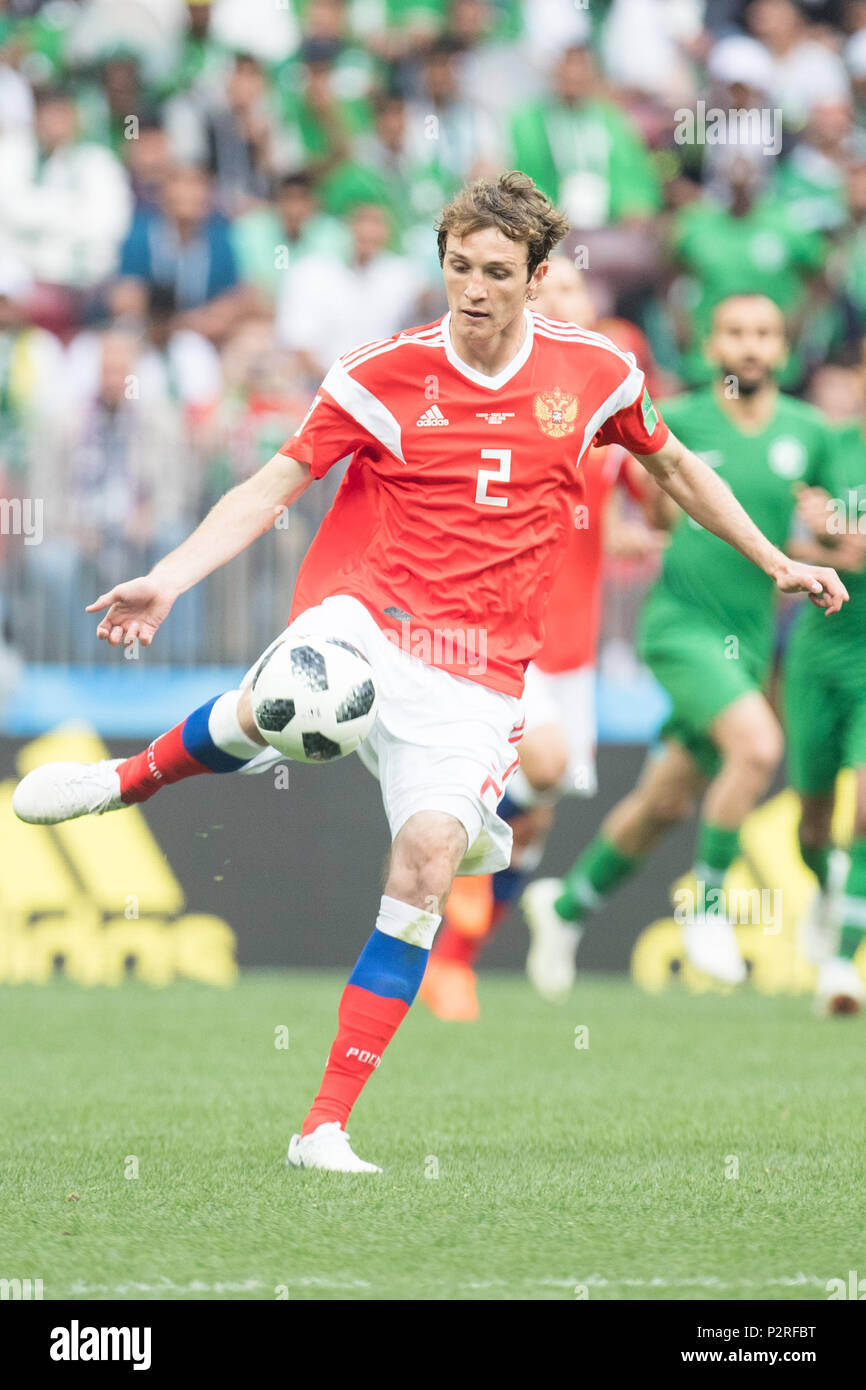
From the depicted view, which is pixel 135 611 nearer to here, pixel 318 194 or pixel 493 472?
pixel 493 472

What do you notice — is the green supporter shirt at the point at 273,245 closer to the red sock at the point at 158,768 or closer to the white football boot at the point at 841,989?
the white football boot at the point at 841,989

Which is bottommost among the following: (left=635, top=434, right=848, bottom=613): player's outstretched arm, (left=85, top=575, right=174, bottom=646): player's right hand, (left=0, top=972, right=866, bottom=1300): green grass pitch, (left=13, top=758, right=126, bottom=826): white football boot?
(left=0, top=972, right=866, bottom=1300): green grass pitch

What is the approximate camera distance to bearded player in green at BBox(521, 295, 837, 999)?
8.74 m

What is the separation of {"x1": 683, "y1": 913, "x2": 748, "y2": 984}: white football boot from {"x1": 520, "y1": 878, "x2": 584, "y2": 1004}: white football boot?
681 millimetres

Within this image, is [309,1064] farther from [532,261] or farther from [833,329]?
[833,329]

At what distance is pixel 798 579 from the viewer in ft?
16.5

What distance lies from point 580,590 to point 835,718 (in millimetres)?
1287

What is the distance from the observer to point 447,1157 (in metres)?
4.99

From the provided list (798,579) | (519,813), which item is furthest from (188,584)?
(519,813)

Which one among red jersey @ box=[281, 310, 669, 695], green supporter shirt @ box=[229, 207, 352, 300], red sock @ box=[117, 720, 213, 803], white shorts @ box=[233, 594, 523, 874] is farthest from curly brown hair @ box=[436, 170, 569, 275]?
green supporter shirt @ box=[229, 207, 352, 300]

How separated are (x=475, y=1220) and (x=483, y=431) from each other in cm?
204

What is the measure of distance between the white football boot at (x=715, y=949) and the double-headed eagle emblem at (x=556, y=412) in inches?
162

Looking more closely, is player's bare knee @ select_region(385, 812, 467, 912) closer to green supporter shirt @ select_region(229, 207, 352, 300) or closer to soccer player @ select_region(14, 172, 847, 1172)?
soccer player @ select_region(14, 172, 847, 1172)

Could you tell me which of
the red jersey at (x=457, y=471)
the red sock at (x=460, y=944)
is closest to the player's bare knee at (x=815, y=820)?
the red sock at (x=460, y=944)
